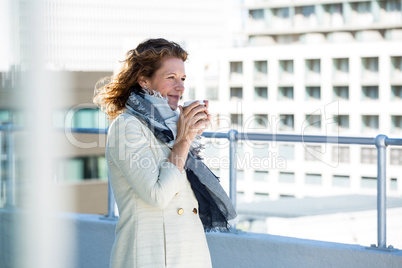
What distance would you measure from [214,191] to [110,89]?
0.34m

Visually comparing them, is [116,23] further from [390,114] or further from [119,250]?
[119,250]

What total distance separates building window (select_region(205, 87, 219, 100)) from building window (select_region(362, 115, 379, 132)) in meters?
15.5

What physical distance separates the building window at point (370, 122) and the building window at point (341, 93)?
9.41ft

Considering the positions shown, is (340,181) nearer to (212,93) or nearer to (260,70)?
(260,70)

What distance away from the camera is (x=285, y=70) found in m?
57.0

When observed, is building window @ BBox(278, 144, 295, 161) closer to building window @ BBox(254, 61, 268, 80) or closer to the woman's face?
building window @ BBox(254, 61, 268, 80)

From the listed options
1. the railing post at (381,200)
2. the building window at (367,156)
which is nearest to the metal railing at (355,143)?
the railing post at (381,200)

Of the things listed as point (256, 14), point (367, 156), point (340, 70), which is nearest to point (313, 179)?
point (367, 156)

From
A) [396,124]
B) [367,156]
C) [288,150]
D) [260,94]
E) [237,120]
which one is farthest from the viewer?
[288,150]

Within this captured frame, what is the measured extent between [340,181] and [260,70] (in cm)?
1551

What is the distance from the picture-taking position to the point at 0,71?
917 millimetres

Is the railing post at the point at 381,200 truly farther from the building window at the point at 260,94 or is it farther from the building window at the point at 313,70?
the building window at the point at 260,94

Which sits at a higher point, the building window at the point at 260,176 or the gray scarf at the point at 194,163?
the gray scarf at the point at 194,163

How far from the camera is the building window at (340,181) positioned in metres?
58.3
